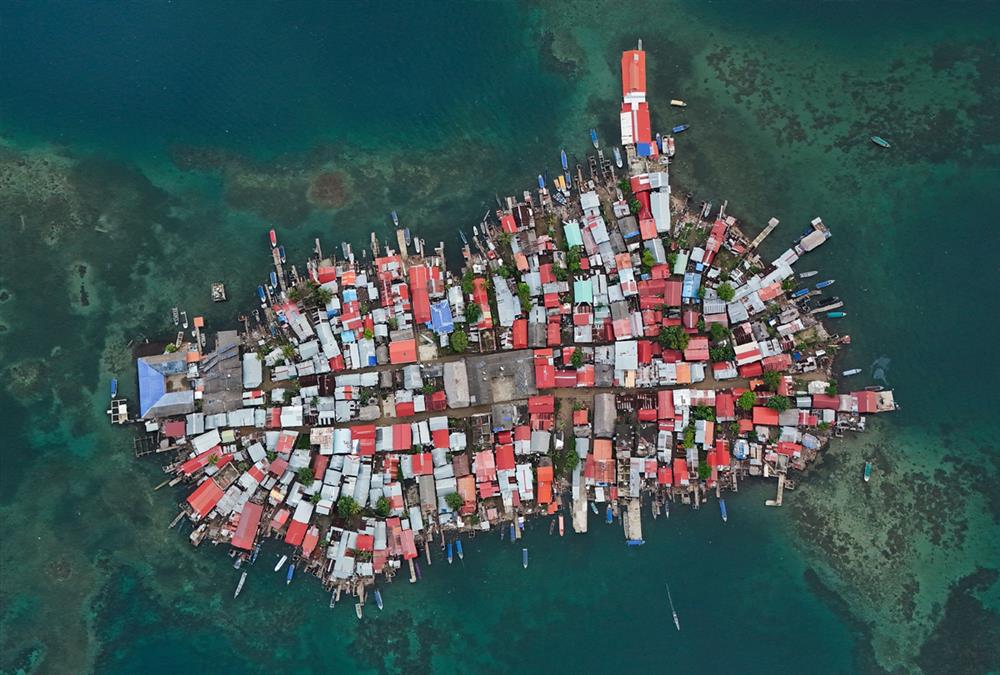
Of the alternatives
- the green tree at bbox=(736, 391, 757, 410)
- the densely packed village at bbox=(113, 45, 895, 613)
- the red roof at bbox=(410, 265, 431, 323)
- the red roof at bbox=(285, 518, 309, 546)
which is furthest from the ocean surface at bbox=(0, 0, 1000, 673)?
the green tree at bbox=(736, 391, 757, 410)

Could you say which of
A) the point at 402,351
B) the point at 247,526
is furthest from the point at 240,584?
the point at 402,351

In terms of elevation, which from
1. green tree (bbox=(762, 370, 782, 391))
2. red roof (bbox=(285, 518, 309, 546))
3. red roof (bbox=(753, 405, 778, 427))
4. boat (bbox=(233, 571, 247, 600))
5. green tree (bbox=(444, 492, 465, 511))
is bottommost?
boat (bbox=(233, 571, 247, 600))

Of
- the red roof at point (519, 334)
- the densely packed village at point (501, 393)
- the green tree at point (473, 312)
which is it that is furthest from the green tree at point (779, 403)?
the green tree at point (473, 312)

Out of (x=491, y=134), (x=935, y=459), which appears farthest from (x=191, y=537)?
(x=935, y=459)

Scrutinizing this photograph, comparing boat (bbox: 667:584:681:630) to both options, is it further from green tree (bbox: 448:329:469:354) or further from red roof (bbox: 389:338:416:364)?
red roof (bbox: 389:338:416:364)

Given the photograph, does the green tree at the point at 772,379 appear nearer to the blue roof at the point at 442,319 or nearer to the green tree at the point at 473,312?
the green tree at the point at 473,312
